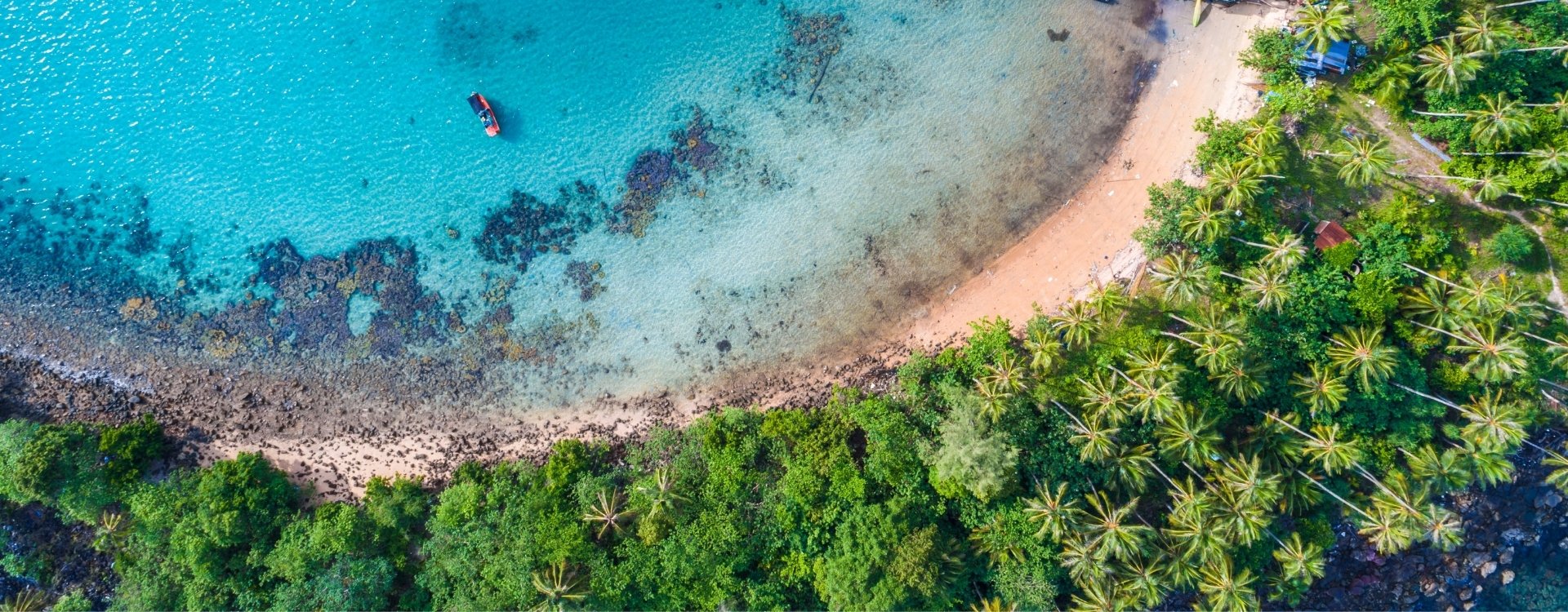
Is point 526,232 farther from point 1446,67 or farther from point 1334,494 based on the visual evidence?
point 1446,67

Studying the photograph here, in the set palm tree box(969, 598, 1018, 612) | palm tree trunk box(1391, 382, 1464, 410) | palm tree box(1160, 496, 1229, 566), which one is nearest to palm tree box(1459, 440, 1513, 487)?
palm tree trunk box(1391, 382, 1464, 410)

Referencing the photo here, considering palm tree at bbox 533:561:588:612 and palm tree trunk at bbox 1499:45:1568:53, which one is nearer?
palm tree trunk at bbox 1499:45:1568:53

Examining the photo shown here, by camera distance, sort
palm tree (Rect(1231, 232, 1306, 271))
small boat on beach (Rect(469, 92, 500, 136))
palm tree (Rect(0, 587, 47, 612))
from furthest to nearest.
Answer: small boat on beach (Rect(469, 92, 500, 136)), palm tree (Rect(0, 587, 47, 612)), palm tree (Rect(1231, 232, 1306, 271))

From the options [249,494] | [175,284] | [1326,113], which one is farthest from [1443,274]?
[175,284]

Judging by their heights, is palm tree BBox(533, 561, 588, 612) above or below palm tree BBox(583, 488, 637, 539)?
below

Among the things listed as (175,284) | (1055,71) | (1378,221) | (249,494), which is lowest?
(249,494)

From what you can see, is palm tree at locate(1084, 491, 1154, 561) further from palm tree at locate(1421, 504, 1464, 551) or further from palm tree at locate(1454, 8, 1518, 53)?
palm tree at locate(1454, 8, 1518, 53)

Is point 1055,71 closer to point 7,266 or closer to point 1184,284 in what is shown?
point 1184,284

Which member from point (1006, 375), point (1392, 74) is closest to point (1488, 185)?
point (1392, 74)
